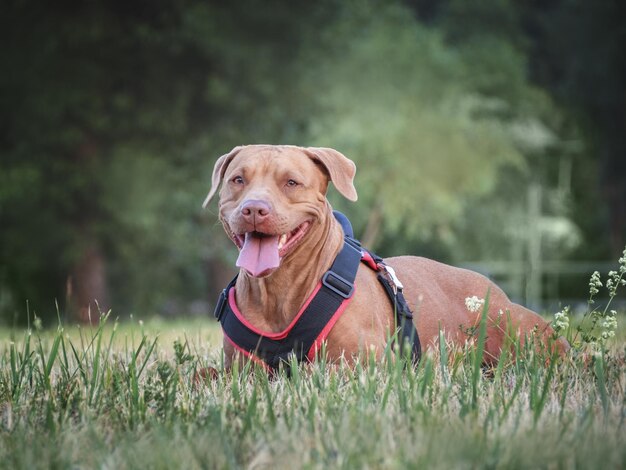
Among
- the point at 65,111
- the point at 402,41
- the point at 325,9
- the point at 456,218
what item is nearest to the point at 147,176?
the point at 65,111

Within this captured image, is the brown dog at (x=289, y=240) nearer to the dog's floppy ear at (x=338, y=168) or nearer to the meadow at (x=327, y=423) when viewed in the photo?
the dog's floppy ear at (x=338, y=168)

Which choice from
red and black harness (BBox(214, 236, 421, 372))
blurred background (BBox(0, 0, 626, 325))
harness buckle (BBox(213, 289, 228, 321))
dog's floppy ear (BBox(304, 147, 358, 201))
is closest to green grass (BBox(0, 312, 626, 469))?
red and black harness (BBox(214, 236, 421, 372))

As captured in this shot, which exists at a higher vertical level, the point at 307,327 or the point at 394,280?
the point at 394,280

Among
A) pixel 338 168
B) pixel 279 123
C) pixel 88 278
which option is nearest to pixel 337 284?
pixel 338 168

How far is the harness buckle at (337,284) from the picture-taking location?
4.31 metres

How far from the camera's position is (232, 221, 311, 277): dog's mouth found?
13.4 ft

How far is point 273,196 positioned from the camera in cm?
422

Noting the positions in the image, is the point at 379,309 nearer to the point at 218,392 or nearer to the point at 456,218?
the point at 218,392

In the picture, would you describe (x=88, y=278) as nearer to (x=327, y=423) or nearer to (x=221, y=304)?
(x=221, y=304)

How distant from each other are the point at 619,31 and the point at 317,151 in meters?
18.8

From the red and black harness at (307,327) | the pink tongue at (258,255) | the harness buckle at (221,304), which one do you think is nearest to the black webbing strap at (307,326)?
the red and black harness at (307,327)

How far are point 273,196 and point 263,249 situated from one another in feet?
0.90

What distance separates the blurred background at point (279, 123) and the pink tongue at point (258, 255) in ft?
4.69

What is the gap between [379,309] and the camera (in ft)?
14.9
